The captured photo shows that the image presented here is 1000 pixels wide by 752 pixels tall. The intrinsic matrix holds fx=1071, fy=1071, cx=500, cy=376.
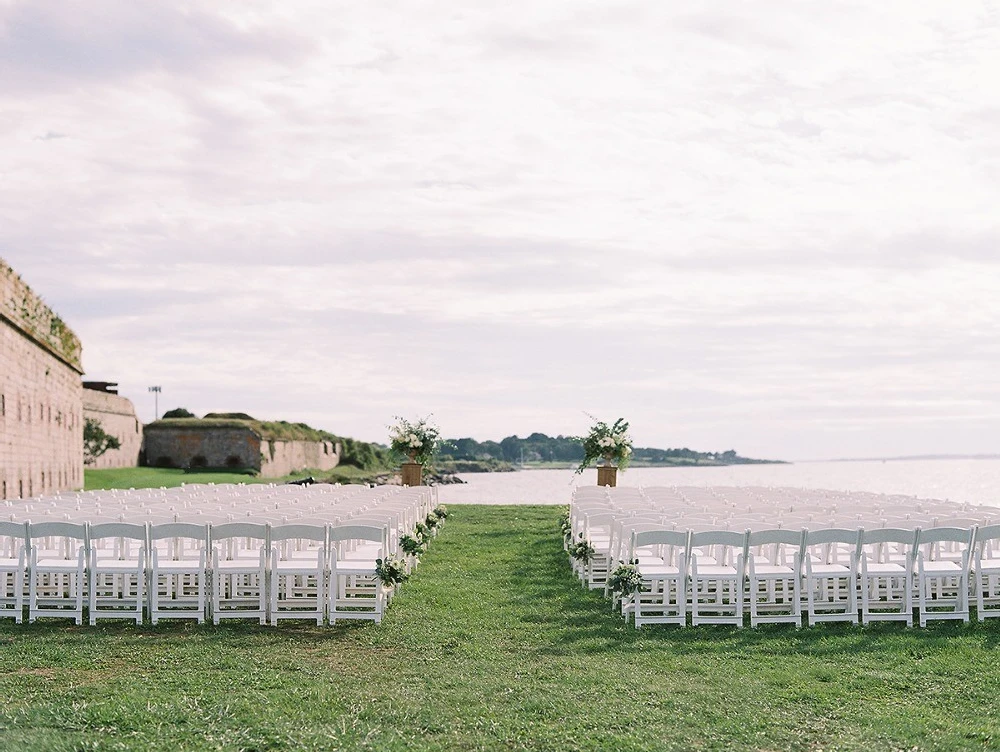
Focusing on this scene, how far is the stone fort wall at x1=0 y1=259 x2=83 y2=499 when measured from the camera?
2667cm

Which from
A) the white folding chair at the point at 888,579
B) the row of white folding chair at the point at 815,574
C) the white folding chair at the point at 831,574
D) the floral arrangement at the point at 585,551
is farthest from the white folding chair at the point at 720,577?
the floral arrangement at the point at 585,551

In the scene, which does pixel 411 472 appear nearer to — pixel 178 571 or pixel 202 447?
pixel 178 571

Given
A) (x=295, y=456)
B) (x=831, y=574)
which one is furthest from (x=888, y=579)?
(x=295, y=456)

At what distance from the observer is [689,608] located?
11812 millimetres

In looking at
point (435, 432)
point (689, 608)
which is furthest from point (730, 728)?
point (435, 432)

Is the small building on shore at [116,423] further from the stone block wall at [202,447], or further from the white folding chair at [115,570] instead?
the white folding chair at [115,570]

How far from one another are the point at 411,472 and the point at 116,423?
118 ft

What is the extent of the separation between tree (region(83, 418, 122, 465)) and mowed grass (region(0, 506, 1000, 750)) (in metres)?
44.4

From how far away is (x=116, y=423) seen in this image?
193 ft

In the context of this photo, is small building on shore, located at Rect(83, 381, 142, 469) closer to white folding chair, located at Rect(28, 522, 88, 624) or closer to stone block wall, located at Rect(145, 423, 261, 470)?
stone block wall, located at Rect(145, 423, 261, 470)

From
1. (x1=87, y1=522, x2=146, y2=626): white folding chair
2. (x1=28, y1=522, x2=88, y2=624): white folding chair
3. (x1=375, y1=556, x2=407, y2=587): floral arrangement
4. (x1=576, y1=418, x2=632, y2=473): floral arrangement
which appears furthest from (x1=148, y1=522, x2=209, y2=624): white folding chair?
(x1=576, y1=418, x2=632, y2=473): floral arrangement

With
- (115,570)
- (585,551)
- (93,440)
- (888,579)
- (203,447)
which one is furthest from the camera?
(203,447)

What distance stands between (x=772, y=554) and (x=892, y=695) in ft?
15.6

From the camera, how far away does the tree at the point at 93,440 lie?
52031 mm
